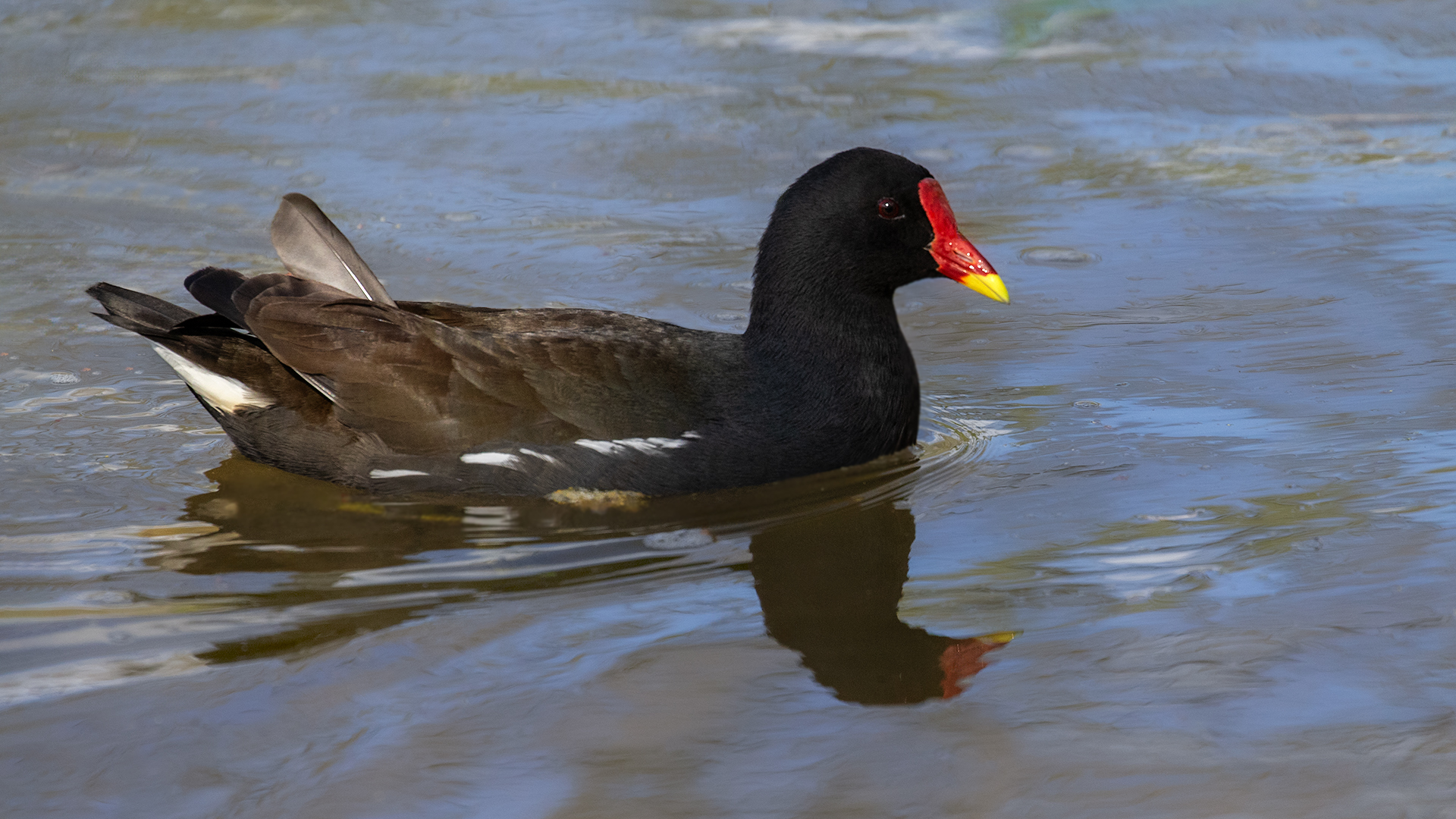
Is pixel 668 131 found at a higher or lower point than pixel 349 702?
higher

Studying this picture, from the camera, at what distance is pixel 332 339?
4.61 metres

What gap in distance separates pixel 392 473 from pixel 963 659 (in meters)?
1.83

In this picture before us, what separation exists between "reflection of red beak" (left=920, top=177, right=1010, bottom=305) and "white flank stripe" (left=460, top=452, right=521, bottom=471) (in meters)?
1.40

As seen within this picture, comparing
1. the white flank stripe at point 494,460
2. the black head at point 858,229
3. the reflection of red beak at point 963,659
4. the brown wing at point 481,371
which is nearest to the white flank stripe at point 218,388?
the brown wing at point 481,371

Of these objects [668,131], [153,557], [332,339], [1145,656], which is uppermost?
[668,131]

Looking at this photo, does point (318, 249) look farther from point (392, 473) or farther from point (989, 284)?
point (989, 284)

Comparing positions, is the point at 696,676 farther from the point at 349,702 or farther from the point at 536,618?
the point at 349,702

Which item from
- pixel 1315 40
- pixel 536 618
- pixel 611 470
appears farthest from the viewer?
pixel 1315 40

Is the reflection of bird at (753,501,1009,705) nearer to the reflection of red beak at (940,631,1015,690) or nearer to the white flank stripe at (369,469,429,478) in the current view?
the reflection of red beak at (940,631,1015,690)

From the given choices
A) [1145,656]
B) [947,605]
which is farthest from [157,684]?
[1145,656]

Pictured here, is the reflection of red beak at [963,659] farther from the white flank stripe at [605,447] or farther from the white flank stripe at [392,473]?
the white flank stripe at [392,473]

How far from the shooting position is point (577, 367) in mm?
4488

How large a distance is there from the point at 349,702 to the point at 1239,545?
2.21 meters

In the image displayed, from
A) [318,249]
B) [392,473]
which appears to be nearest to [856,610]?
[392,473]
